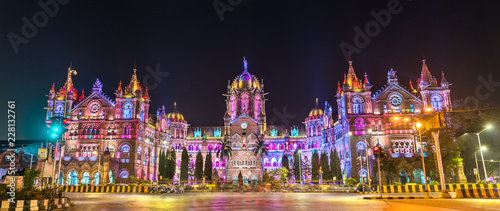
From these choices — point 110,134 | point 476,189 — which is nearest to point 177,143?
point 110,134

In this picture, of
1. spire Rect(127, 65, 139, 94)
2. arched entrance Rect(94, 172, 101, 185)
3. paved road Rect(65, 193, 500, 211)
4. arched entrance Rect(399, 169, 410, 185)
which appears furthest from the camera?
spire Rect(127, 65, 139, 94)

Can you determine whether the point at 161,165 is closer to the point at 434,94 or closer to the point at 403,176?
the point at 403,176

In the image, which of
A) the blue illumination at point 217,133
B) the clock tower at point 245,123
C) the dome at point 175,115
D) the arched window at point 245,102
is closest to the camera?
the clock tower at point 245,123

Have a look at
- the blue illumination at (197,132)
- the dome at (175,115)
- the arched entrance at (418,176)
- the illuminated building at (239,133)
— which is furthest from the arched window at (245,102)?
the arched entrance at (418,176)

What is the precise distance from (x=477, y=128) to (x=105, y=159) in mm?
72449

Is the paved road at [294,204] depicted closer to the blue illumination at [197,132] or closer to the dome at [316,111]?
the dome at [316,111]

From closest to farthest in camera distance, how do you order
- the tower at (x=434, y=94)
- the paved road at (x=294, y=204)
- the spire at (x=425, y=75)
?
the paved road at (x=294, y=204) → the tower at (x=434, y=94) → the spire at (x=425, y=75)

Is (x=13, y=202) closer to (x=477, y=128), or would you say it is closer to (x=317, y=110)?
(x=477, y=128)

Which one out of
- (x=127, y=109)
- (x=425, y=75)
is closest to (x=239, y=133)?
(x=127, y=109)

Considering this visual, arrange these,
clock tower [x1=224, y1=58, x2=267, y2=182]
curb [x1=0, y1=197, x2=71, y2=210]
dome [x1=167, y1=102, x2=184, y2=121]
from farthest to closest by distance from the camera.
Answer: dome [x1=167, y1=102, x2=184, y2=121] → clock tower [x1=224, y1=58, x2=267, y2=182] → curb [x1=0, y1=197, x2=71, y2=210]

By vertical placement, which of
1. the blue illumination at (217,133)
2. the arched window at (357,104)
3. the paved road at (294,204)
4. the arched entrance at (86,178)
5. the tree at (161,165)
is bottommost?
the paved road at (294,204)

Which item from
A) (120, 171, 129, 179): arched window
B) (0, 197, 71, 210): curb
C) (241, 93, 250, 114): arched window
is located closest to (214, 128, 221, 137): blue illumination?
(241, 93, 250, 114): arched window

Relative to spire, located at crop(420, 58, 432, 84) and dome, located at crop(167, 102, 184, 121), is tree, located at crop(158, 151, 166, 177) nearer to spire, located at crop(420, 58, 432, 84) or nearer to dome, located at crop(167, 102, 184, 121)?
dome, located at crop(167, 102, 184, 121)

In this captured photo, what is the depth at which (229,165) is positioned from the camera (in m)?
98.1
